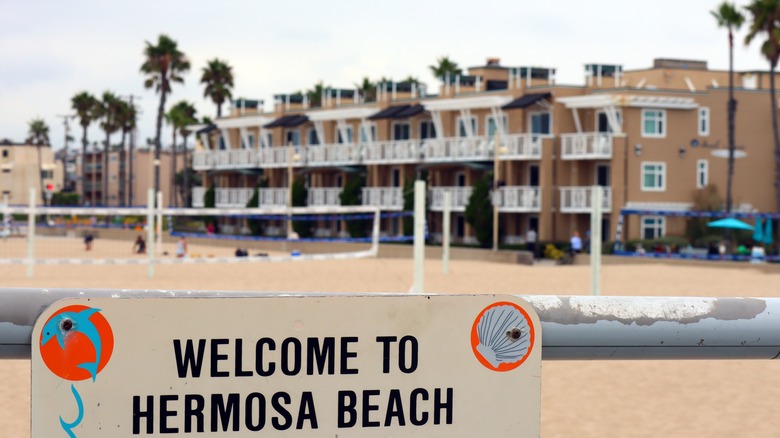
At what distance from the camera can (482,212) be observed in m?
57.3

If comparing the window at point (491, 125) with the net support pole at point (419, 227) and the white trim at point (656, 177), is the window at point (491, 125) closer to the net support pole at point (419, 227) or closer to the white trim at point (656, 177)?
the white trim at point (656, 177)

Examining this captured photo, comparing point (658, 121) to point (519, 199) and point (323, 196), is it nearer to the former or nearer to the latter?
point (519, 199)

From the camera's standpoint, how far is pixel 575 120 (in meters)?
57.8

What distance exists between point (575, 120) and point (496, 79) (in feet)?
35.8

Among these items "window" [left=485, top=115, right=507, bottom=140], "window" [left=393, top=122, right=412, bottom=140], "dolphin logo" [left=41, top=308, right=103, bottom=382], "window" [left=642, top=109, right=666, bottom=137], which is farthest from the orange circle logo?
"window" [left=393, top=122, right=412, bottom=140]

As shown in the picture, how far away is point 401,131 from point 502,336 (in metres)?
66.5

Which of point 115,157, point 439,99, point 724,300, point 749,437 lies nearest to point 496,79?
point 439,99

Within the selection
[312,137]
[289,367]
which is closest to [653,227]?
[312,137]

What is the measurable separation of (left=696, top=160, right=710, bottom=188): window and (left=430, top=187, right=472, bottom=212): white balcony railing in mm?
11167

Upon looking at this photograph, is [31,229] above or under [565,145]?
under

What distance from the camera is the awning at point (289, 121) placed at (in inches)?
2948

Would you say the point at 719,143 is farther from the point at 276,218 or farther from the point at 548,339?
the point at 548,339

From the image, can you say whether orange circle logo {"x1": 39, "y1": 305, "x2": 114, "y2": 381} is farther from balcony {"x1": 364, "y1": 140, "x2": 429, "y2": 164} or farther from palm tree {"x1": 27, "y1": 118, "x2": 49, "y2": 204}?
palm tree {"x1": 27, "y1": 118, "x2": 49, "y2": 204}

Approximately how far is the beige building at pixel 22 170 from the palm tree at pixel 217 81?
191 ft
